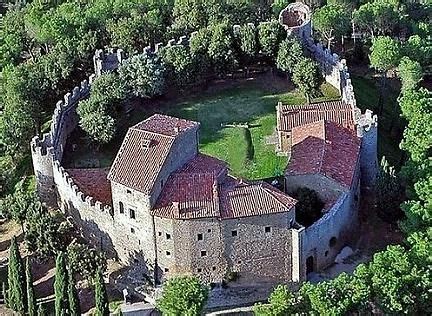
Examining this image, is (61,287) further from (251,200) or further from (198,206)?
(251,200)

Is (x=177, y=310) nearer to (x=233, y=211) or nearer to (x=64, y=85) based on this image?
(x=233, y=211)

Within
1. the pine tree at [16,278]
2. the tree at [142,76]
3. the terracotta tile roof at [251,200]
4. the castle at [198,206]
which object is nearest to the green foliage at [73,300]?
the pine tree at [16,278]

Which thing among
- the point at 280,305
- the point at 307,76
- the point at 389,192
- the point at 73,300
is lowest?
the point at 280,305

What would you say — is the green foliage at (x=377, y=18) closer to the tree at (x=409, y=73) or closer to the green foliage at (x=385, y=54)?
the green foliage at (x=385, y=54)

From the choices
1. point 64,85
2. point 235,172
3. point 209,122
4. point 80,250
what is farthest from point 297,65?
point 80,250

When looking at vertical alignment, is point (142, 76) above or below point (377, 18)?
below

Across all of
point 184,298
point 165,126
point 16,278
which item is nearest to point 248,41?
point 165,126
